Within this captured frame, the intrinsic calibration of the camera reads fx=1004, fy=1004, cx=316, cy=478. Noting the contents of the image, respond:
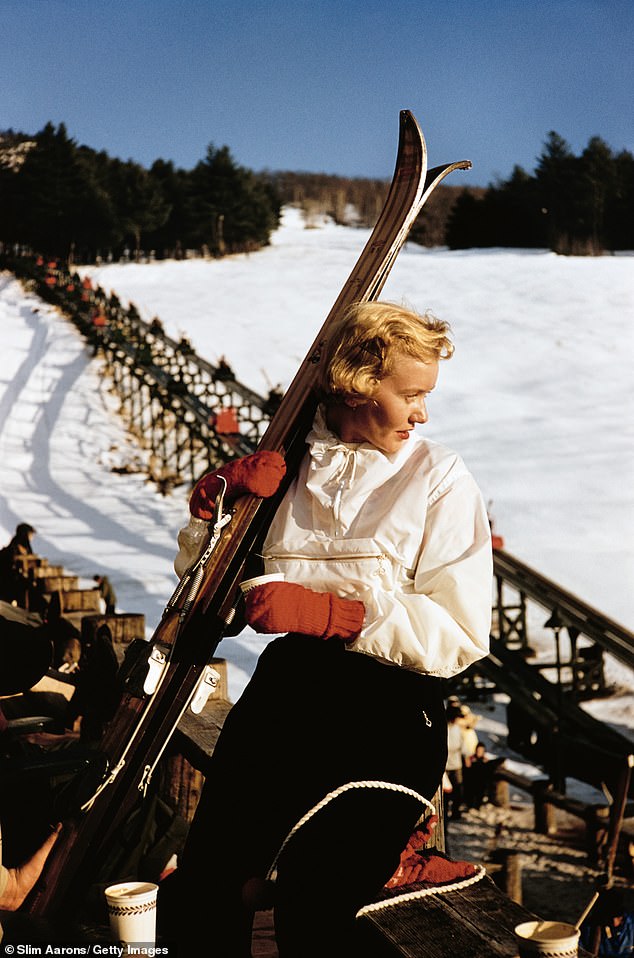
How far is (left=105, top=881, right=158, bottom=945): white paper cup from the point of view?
170 centimetres

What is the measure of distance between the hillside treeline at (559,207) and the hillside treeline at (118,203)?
6.54m

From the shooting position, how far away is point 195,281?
28.3 metres

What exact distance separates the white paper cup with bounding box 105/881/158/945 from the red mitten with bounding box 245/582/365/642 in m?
0.49

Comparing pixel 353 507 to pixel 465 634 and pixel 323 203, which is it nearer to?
pixel 465 634

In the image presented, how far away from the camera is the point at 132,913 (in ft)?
5.57

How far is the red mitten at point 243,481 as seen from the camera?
2027 millimetres

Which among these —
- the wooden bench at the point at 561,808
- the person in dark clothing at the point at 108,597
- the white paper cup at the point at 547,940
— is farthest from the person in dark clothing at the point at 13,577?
the white paper cup at the point at 547,940

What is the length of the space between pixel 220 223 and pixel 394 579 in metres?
A: 28.8

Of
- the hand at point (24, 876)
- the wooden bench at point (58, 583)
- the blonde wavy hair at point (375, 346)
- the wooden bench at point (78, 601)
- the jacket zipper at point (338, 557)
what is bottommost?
the wooden bench at point (58, 583)

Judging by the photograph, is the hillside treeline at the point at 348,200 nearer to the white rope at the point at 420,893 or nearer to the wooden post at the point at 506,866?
the wooden post at the point at 506,866

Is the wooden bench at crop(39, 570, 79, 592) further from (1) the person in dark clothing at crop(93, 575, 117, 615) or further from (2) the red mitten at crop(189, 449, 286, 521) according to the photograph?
(2) the red mitten at crop(189, 449, 286, 521)

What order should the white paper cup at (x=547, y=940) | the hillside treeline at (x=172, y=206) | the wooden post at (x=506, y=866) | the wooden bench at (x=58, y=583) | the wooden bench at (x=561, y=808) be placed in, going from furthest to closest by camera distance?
the hillside treeline at (x=172, y=206), the wooden bench at (x=58, y=583), the wooden bench at (x=561, y=808), the wooden post at (x=506, y=866), the white paper cup at (x=547, y=940)

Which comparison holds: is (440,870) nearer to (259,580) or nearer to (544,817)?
(259,580)

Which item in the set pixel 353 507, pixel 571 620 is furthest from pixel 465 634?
pixel 571 620
